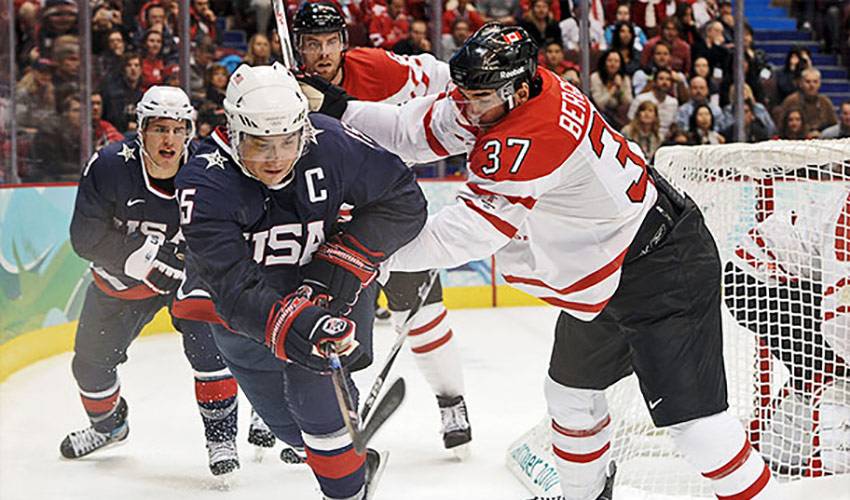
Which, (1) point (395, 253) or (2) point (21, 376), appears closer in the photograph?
(1) point (395, 253)

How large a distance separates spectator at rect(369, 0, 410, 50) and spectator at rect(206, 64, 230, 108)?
0.84 meters

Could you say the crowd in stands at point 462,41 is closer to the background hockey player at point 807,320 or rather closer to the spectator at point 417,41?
the spectator at point 417,41

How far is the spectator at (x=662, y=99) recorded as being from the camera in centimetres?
610

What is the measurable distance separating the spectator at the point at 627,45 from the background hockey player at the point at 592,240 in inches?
156

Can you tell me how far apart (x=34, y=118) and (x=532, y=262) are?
11.1 feet

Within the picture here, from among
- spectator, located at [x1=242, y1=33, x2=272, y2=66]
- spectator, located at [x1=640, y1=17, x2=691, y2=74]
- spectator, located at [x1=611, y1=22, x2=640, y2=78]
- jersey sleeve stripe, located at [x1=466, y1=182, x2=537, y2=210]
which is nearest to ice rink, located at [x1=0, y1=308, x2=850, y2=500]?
jersey sleeve stripe, located at [x1=466, y1=182, x2=537, y2=210]

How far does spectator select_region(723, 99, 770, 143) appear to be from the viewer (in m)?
6.17

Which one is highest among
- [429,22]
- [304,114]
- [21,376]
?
[304,114]

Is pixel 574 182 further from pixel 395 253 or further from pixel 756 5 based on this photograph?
pixel 756 5

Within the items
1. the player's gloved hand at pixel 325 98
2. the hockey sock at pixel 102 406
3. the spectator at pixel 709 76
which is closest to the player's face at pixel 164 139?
the player's gloved hand at pixel 325 98

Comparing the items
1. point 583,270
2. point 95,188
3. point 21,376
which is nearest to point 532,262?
point 583,270

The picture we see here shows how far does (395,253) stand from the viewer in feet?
7.24

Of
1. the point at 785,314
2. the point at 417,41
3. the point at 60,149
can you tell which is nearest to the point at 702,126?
the point at 417,41

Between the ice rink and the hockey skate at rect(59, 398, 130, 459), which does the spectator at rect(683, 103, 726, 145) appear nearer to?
the ice rink
